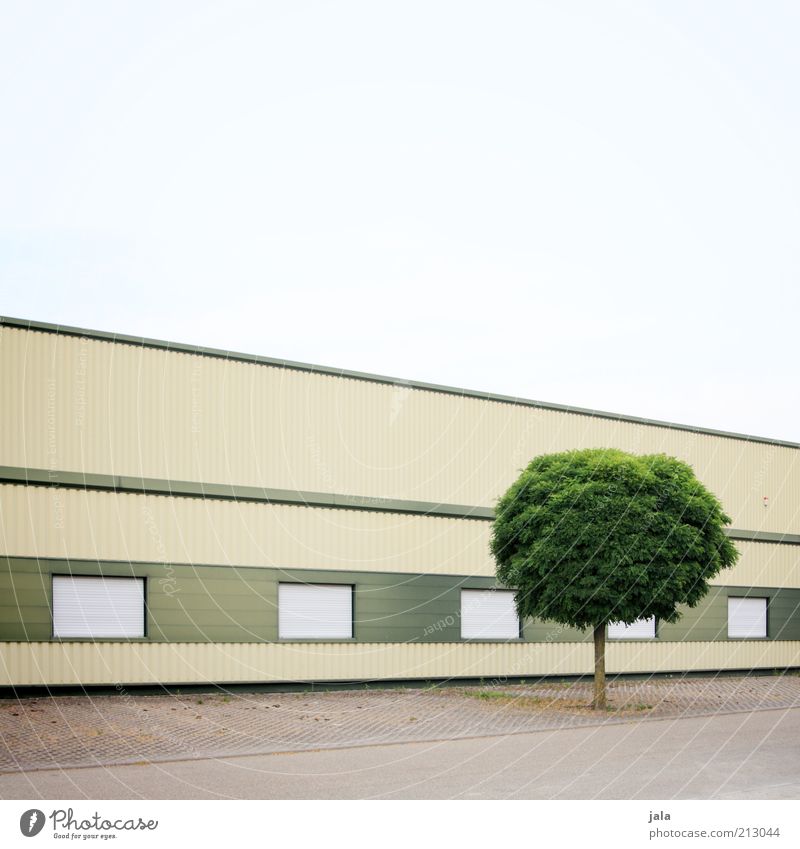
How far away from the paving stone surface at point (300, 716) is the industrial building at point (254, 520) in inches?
38.8

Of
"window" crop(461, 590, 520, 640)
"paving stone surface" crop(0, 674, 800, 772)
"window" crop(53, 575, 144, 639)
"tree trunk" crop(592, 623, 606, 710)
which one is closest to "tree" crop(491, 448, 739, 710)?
"tree trunk" crop(592, 623, 606, 710)

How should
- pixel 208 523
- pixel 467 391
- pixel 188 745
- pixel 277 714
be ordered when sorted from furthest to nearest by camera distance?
1. pixel 467 391
2. pixel 208 523
3. pixel 277 714
4. pixel 188 745

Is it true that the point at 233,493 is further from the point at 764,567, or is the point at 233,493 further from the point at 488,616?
the point at 764,567

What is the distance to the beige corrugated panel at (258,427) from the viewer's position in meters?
21.2

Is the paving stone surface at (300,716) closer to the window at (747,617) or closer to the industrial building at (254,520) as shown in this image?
the industrial building at (254,520)

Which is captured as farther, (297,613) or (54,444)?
(297,613)

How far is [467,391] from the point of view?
27.4 m

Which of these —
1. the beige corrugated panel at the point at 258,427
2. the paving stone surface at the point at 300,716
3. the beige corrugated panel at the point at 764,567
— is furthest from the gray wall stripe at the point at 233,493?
the beige corrugated panel at the point at 764,567

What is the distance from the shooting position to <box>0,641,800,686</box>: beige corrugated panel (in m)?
20.9

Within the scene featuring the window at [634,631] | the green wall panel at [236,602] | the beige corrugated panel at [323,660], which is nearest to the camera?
the green wall panel at [236,602]

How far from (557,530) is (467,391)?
7.42m

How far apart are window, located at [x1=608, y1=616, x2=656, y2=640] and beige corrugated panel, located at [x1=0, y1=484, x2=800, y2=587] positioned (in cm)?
413
